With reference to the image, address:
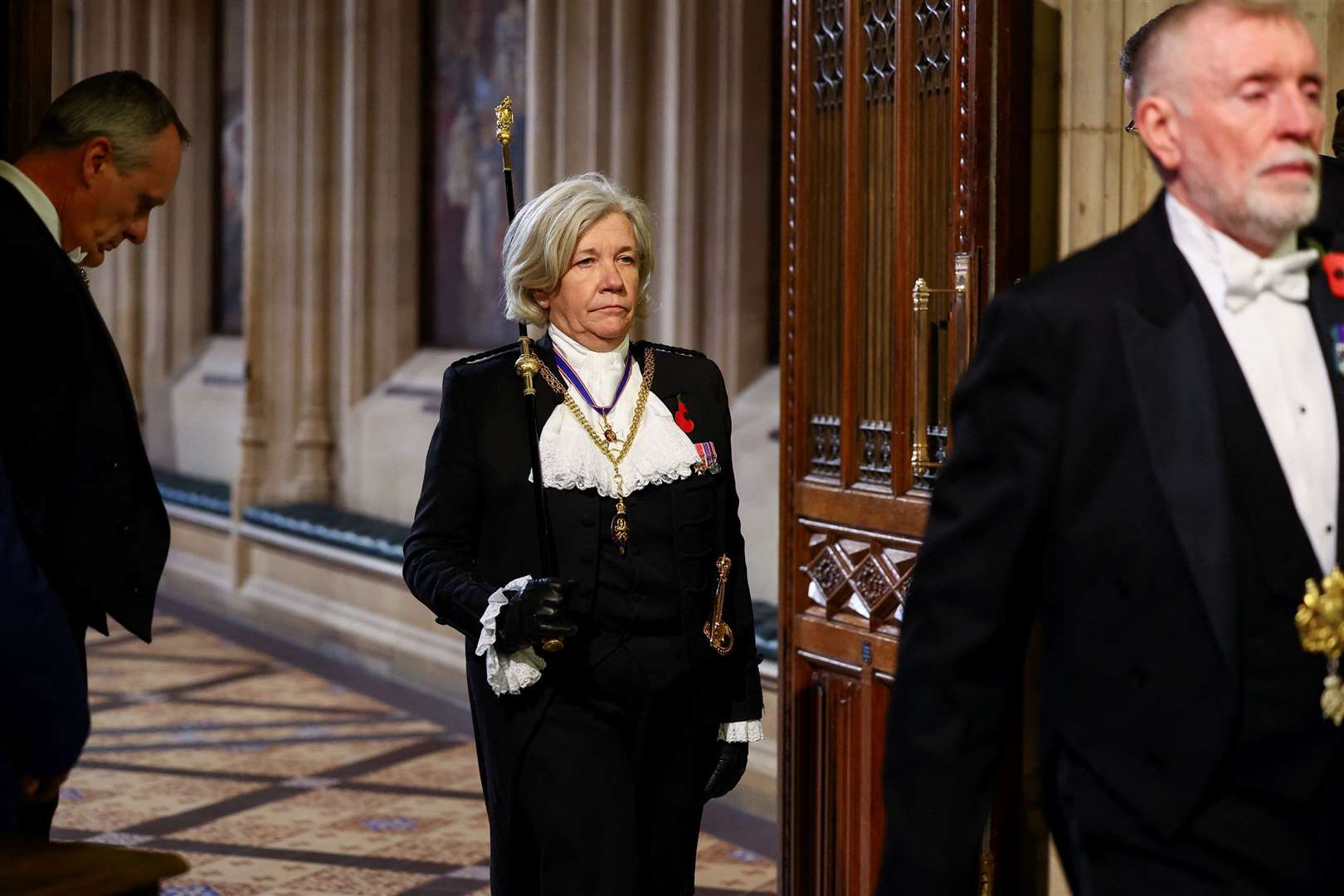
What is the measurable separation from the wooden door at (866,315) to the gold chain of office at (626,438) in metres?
0.64

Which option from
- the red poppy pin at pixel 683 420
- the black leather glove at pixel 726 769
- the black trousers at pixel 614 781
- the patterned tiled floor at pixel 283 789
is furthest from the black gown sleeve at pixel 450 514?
the patterned tiled floor at pixel 283 789

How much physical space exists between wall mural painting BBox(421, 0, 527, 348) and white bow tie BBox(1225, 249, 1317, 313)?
284 inches

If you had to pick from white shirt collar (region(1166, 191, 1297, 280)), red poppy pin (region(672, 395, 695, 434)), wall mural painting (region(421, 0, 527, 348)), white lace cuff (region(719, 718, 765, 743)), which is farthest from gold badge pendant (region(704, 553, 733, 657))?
wall mural painting (region(421, 0, 527, 348))

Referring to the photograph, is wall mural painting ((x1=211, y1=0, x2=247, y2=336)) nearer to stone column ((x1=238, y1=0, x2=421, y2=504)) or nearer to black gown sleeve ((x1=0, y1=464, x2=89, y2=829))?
stone column ((x1=238, y1=0, x2=421, y2=504))

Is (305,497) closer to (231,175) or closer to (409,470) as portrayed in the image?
(409,470)

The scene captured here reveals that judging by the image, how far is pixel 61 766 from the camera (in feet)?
7.93

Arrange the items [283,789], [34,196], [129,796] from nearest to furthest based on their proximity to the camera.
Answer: [34,196]
[129,796]
[283,789]

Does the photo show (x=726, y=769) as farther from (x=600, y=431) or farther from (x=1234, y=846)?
(x=1234, y=846)

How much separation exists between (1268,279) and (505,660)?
1.62 m

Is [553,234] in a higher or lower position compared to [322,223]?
lower

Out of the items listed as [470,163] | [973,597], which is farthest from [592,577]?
[470,163]

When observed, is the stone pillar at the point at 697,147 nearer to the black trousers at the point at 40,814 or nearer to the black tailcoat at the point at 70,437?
the black trousers at the point at 40,814

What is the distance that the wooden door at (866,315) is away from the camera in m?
3.74

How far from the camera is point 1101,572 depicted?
6.38 ft
